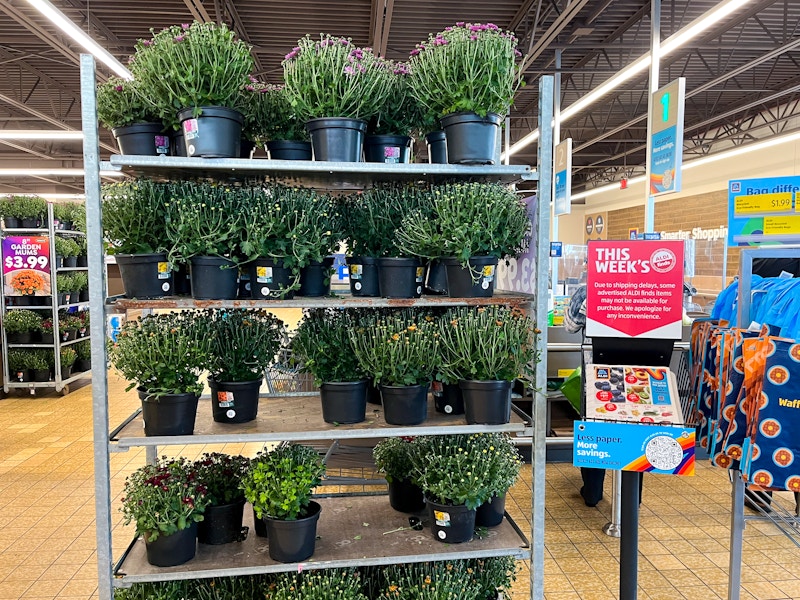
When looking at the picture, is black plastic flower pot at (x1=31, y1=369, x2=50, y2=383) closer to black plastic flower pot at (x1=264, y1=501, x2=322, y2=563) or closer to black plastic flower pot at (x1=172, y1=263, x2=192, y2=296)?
black plastic flower pot at (x1=172, y1=263, x2=192, y2=296)

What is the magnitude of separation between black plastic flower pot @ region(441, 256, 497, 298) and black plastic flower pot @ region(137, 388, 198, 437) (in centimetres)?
126

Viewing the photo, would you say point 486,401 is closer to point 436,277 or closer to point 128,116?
point 436,277

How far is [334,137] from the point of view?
104 inches

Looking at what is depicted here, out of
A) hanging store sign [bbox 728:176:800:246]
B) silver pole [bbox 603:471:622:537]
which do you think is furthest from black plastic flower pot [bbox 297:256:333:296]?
silver pole [bbox 603:471:622:537]

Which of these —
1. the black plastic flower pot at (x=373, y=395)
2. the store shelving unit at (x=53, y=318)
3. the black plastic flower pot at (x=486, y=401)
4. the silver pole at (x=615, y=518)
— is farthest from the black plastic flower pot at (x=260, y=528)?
the store shelving unit at (x=53, y=318)

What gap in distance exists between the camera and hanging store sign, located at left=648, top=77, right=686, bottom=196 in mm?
6191

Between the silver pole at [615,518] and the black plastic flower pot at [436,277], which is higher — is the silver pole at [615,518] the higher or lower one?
the lower one

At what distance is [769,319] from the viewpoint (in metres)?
2.80

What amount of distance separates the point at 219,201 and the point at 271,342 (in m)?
0.72

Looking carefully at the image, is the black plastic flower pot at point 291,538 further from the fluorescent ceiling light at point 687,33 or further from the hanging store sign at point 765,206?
the fluorescent ceiling light at point 687,33

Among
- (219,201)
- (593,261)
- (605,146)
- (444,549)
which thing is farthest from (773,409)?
(605,146)

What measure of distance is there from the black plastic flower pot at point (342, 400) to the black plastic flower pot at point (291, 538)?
17.3 inches

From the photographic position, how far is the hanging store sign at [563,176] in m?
9.65

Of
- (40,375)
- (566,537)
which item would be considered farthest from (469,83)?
(40,375)
